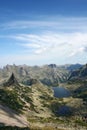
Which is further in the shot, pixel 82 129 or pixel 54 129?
pixel 82 129

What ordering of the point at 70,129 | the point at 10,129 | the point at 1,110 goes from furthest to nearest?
the point at 70,129 < the point at 1,110 < the point at 10,129

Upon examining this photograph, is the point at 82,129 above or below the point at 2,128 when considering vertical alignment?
above

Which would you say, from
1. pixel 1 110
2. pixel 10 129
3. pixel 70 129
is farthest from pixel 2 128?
pixel 70 129

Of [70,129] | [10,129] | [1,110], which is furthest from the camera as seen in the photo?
[70,129]

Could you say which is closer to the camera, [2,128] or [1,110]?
[2,128]

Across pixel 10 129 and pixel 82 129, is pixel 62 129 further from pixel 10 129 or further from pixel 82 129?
pixel 10 129

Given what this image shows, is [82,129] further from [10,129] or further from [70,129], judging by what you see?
[10,129]

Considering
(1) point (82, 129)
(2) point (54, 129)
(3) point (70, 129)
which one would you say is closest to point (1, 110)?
(2) point (54, 129)

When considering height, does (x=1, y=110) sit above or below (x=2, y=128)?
above
